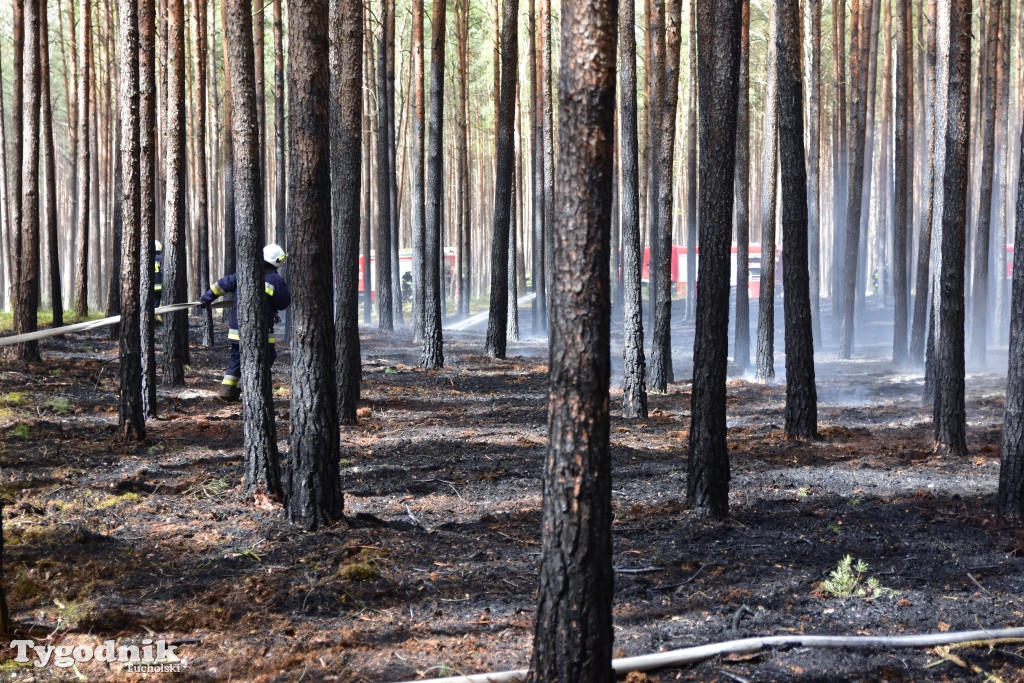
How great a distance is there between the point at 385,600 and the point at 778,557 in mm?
2486

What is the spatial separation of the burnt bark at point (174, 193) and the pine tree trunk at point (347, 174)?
175 centimetres

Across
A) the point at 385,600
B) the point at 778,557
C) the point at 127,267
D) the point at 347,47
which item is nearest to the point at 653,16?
the point at 347,47

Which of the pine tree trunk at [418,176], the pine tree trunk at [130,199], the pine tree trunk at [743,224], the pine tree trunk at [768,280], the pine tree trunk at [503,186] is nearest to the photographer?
the pine tree trunk at [130,199]

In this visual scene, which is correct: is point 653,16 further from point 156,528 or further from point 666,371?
point 156,528

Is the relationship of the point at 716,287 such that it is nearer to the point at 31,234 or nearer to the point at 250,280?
the point at 250,280

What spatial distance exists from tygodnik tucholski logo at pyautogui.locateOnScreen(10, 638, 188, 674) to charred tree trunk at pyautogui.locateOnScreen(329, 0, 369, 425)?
5261mm

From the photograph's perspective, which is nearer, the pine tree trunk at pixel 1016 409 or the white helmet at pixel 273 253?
the pine tree trunk at pixel 1016 409

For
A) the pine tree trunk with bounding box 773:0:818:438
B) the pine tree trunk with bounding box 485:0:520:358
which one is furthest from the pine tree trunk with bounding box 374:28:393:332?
the pine tree trunk with bounding box 773:0:818:438

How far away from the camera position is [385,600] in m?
5.06

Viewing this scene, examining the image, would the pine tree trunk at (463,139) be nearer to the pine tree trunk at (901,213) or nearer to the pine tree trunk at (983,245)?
the pine tree trunk at (901,213)

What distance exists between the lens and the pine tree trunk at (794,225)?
29.9 ft

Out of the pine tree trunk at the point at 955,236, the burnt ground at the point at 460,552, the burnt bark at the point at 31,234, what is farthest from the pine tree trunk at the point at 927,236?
the burnt bark at the point at 31,234

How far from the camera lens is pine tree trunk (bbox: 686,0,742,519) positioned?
6461 mm

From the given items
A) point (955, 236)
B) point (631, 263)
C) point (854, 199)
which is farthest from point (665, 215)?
point (854, 199)
